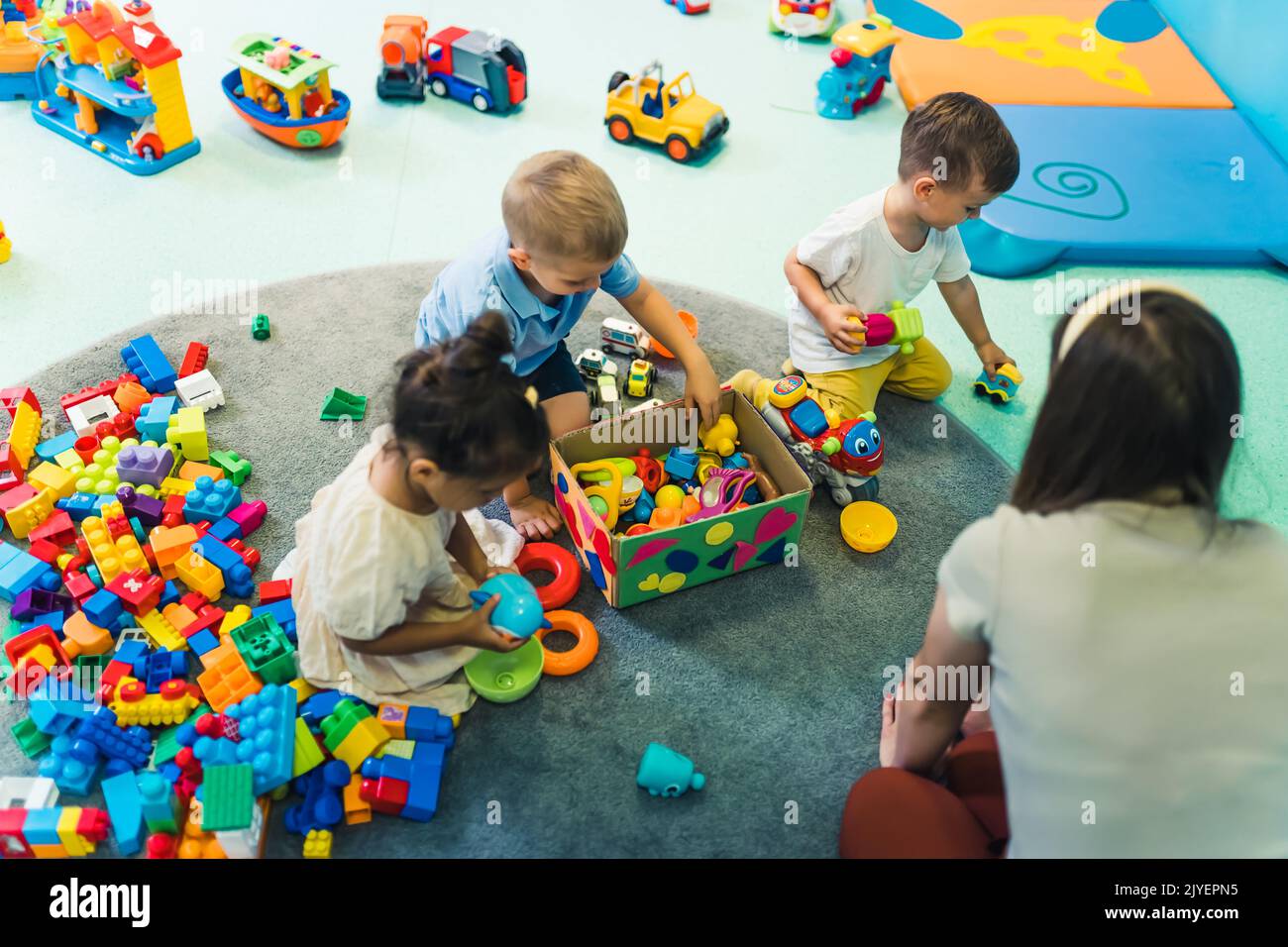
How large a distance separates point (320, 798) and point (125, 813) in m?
0.22

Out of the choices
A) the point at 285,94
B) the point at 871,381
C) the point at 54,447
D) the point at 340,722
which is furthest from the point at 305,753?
the point at 285,94

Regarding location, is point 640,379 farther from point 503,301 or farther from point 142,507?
point 142,507

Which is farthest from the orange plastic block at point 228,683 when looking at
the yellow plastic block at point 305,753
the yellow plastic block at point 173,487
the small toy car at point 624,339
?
the small toy car at point 624,339

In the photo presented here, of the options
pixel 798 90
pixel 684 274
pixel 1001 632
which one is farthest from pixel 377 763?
pixel 798 90

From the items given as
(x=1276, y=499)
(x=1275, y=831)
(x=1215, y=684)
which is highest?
(x=1215, y=684)

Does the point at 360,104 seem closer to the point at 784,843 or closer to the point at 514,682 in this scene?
the point at 514,682

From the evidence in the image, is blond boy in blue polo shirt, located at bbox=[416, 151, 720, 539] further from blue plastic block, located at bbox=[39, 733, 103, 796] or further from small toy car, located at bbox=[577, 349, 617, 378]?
blue plastic block, located at bbox=[39, 733, 103, 796]

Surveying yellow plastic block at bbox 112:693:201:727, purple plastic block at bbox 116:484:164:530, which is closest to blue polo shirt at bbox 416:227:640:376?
purple plastic block at bbox 116:484:164:530

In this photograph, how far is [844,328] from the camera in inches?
64.4

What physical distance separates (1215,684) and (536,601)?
73 centimetres

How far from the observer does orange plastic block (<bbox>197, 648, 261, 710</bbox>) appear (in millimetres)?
1287

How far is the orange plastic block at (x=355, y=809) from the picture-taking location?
47.8 inches

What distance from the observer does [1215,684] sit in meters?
0.85

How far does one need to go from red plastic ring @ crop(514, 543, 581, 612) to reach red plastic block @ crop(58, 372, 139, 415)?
750 millimetres
